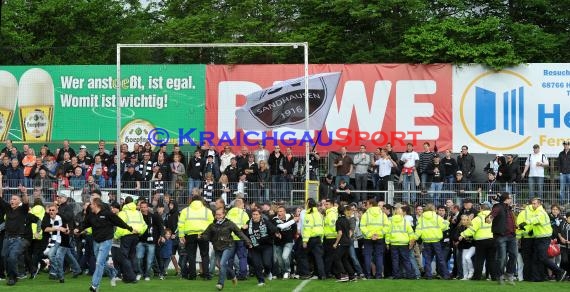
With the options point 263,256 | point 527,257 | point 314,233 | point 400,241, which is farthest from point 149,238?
point 527,257

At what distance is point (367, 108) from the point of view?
1345 inches

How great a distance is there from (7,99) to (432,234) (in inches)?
642

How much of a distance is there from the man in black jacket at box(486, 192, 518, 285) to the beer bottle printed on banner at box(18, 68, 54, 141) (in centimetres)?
1654

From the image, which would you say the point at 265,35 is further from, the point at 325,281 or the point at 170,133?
the point at 325,281

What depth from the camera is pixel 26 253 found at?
80.9 ft

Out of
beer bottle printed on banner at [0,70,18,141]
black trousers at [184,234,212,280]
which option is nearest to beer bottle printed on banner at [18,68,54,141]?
beer bottle printed on banner at [0,70,18,141]

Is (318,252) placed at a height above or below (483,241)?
below

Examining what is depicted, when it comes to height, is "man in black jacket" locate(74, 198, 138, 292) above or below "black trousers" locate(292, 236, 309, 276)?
above

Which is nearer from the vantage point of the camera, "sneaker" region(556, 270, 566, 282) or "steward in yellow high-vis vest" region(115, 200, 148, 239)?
"steward in yellow high-vis vest" region(115, 200, 148, 239)

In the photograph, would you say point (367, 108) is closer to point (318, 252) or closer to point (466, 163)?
point (466, 163)

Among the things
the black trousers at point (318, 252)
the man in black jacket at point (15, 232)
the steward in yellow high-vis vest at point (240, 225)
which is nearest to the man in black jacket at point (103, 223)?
the man in black jacket at point (15, 232)

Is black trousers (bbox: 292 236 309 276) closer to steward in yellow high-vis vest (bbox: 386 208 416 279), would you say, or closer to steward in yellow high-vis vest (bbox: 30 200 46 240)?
steward in yellow high-vis vest (bbox: 386 208 416 279)

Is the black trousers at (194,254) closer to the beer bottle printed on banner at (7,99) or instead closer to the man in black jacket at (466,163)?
the man in black jacket at (466,163)

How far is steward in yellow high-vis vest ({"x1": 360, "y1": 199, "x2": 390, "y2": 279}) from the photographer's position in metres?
25.1
